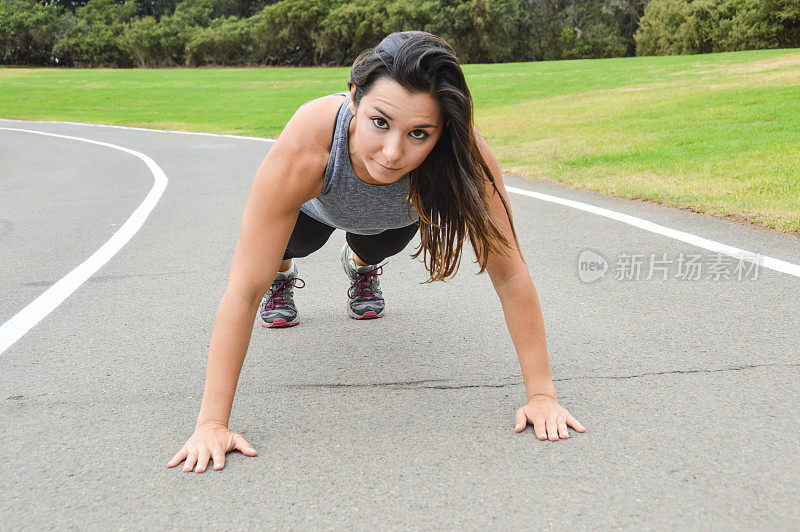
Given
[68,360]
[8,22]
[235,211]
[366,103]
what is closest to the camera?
[366,103]

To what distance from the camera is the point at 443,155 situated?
8.84 ft

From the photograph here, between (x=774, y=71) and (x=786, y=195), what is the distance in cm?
1822

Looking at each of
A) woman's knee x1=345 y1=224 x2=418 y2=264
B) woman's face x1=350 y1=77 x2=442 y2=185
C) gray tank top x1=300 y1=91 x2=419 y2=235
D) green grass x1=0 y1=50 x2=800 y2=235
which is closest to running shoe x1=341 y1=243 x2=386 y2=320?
woman's knee x1=345 y1=224 x2=418 y2=264

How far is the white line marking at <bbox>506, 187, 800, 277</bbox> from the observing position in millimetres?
4885

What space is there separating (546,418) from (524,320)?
0.37 metres

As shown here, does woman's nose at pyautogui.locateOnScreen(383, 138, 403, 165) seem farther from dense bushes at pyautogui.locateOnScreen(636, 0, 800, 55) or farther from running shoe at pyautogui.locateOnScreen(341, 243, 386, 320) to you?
dense bushes at pyautogui.locateOnScreen(636, 0, 800, 55)

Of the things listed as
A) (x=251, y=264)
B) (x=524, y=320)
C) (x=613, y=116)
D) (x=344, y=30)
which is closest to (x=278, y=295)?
(x=251, y=264)

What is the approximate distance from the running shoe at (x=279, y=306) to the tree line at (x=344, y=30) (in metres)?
47.4

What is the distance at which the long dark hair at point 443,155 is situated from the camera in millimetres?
2389

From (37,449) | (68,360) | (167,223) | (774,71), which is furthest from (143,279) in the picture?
(774,71)

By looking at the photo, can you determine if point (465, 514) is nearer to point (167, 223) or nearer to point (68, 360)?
point (68, 360)

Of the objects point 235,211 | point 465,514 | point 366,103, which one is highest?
point 366,103

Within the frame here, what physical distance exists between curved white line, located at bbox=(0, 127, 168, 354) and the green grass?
190 inches

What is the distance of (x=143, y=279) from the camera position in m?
5.42
